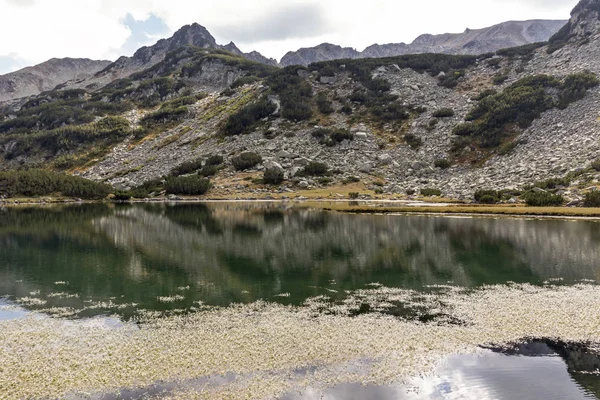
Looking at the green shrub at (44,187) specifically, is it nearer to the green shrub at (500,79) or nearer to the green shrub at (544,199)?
the green shrub at (544,199)

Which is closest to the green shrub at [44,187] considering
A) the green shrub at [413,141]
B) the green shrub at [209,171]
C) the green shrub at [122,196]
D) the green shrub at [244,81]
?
the green shrub at [122,196]

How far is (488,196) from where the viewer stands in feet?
218

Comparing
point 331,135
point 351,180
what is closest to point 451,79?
point 331,135

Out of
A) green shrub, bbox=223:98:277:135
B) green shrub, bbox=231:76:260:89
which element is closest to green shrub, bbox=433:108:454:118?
green shrub, bbox=223:98:277:135

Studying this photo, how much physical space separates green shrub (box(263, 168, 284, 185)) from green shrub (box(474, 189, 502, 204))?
47.8m

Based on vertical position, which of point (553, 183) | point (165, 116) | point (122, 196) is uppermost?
point (165, 116)

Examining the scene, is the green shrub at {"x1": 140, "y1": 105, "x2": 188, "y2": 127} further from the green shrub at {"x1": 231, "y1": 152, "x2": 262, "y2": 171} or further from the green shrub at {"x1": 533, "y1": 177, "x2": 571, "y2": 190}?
the green shrub at {"x1": 533, "y1": 177, "x2": 571, "y2": 190}

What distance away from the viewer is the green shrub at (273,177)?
9944 cm

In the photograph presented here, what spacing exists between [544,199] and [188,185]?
76743 mm

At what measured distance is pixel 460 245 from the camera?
1453 inches

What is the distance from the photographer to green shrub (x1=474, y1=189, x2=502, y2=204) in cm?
6606

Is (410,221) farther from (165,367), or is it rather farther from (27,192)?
(27,192)

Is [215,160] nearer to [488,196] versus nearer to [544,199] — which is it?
[488,196]

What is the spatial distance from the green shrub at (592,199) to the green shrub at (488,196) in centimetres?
1243
